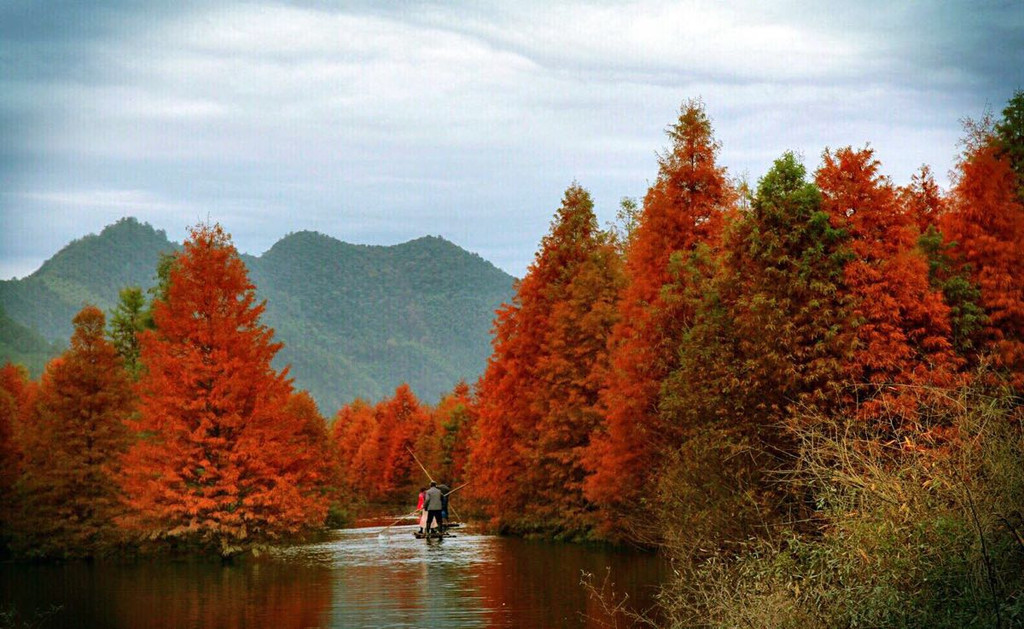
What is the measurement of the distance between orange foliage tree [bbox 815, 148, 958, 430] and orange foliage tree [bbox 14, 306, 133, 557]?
2491 cm

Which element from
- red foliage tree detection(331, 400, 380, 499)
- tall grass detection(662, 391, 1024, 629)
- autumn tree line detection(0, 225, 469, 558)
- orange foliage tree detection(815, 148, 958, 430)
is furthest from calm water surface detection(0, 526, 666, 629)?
red foliage tree detection(331, 400, 380, 499)

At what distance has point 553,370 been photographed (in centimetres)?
4241

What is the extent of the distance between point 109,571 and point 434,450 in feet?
183

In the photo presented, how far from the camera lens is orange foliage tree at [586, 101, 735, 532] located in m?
32.1

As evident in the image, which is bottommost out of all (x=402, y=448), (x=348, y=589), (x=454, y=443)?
(x=402, y=448)

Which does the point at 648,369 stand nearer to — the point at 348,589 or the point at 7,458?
the point at 348,589

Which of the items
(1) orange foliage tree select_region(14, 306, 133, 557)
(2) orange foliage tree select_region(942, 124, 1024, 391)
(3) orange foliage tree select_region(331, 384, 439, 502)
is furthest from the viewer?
(3) orange foliage tree select_region(331, 384, 439, 502)

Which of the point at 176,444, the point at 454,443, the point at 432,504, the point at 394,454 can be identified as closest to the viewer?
the point at 176,444

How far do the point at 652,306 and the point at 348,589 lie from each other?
13.0 m

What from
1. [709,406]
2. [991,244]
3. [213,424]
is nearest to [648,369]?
[709,406]

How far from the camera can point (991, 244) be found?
95.1 feet

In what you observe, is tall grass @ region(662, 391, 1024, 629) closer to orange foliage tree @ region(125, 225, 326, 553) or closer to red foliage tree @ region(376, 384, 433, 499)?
orange foliage tree @ region(125, 225, 326, 553)

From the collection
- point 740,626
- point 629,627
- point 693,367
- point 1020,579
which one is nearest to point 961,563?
point 1020,579

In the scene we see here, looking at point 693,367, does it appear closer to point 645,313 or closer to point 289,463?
point 645,313
